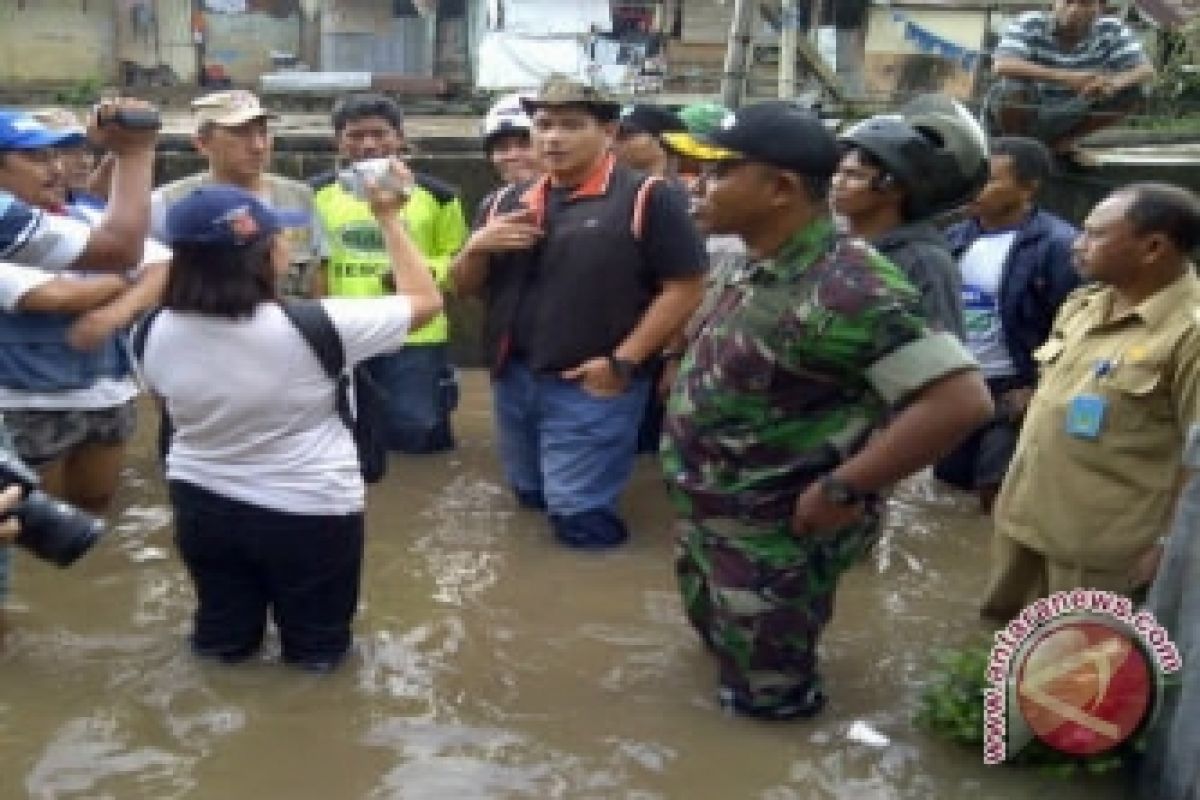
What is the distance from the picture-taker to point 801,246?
3512mm

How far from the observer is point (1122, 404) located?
384 cm

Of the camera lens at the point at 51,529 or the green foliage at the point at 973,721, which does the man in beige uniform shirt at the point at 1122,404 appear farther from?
the camera lens at the point at 51,529

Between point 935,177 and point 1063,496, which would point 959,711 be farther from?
point 935,177

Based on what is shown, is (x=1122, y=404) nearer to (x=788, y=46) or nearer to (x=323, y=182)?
(x=323, y=182)

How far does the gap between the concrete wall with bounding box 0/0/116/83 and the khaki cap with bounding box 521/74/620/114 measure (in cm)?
A: 2565

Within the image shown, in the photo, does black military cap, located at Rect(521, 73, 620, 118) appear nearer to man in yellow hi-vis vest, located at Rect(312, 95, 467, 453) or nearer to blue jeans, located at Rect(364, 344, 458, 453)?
man in yellow hi-vis vest, located at Rect(312, 95, 467, 453)

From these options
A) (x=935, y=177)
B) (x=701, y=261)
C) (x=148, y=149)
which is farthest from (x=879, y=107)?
(x=148, y=149)

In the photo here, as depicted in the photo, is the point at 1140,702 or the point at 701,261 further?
the point at 701,261

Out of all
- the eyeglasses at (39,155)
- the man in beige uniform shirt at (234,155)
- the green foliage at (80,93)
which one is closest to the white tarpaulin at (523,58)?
the green foliage at (80,93)

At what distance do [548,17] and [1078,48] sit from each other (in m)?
19.9

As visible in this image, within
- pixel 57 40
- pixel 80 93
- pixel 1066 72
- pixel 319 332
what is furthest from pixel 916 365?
pixel 57 40

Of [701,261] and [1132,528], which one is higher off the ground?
[701,261]

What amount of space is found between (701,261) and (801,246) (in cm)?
163

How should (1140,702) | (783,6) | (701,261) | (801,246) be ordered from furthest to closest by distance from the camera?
(783,6) → (701,261) → (801,246) → (1140,702)
